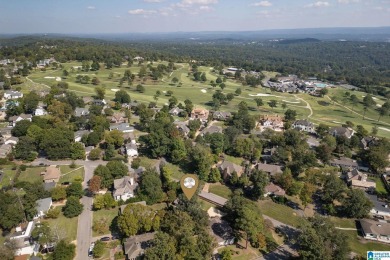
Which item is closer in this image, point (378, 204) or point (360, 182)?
point (378, 204)

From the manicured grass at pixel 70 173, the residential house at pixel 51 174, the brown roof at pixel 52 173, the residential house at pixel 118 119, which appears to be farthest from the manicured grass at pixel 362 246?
the residential house at pixel 118 119

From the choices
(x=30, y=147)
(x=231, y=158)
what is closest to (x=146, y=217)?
(x=231, y=158)

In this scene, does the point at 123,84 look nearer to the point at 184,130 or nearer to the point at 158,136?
the point at 184,130

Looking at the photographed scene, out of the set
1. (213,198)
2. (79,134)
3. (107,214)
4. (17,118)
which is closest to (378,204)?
(213,198)

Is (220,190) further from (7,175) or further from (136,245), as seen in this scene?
(7,175)

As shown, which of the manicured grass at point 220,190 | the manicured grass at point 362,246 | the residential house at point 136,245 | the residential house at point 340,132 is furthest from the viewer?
the residential house at point 340,132

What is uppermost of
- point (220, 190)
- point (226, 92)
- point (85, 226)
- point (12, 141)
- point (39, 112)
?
point (39, 112)

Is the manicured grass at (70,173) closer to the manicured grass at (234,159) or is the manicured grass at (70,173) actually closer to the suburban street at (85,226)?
the suburban street at (85,226)
